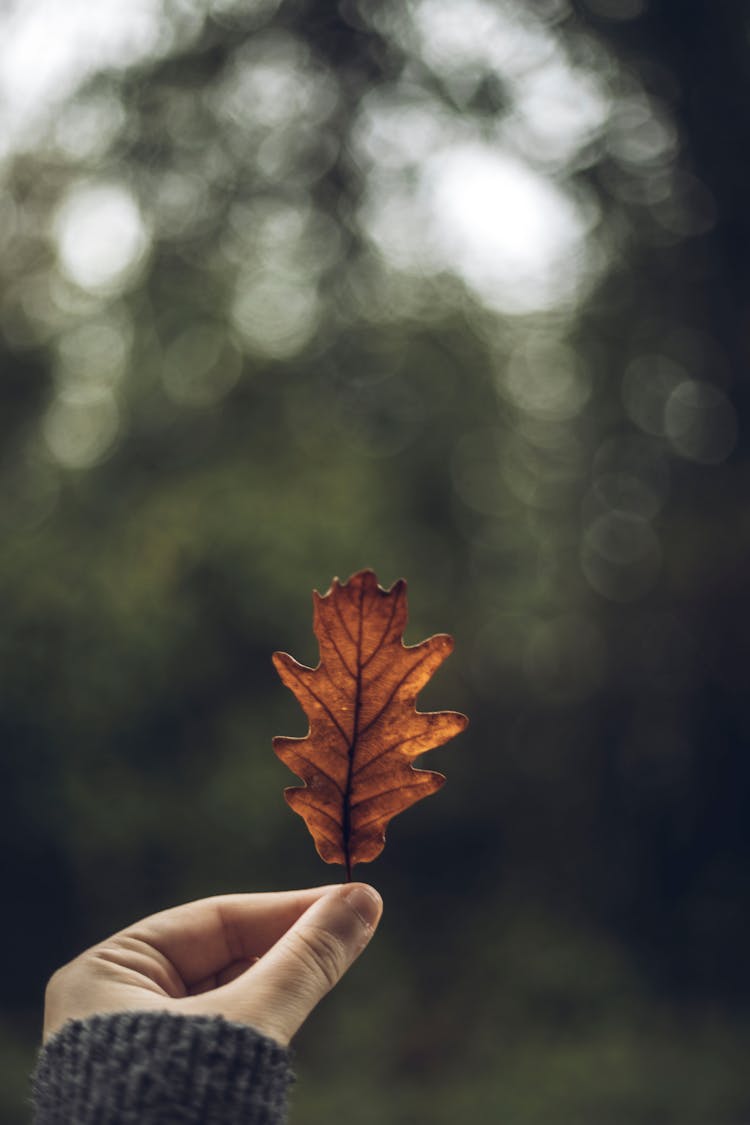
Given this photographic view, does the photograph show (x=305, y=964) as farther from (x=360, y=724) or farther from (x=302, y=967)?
(x=360, y=724)

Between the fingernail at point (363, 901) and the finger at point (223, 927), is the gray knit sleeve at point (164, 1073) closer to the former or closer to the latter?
the fingernail at point (363, 901)

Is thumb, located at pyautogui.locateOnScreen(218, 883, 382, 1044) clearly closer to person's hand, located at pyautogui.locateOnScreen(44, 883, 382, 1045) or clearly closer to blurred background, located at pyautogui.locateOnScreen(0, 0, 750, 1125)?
person's hand, located at pyautogui.locateOnScreen(44, 883, 382, 1045)

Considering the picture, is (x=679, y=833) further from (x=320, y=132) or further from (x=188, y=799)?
(x=320, y=132)

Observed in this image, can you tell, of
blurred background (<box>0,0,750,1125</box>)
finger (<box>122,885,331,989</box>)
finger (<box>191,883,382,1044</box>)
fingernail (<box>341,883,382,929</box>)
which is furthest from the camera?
blurred background (<box>0,0,750,1125</box>)

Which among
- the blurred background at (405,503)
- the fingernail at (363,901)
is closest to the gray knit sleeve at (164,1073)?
the fingernail at (363,901)

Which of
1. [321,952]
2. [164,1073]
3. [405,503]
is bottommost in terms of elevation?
[164,1073]

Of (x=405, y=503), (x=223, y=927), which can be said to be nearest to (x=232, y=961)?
(x=223, y=927)

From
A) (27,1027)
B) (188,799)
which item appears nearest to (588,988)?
(188,799)

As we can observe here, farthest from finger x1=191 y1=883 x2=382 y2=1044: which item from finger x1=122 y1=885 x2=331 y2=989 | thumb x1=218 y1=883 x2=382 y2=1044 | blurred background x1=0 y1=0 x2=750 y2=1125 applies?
blurred background x1=0 y1=0 x2=750 y2=1125
